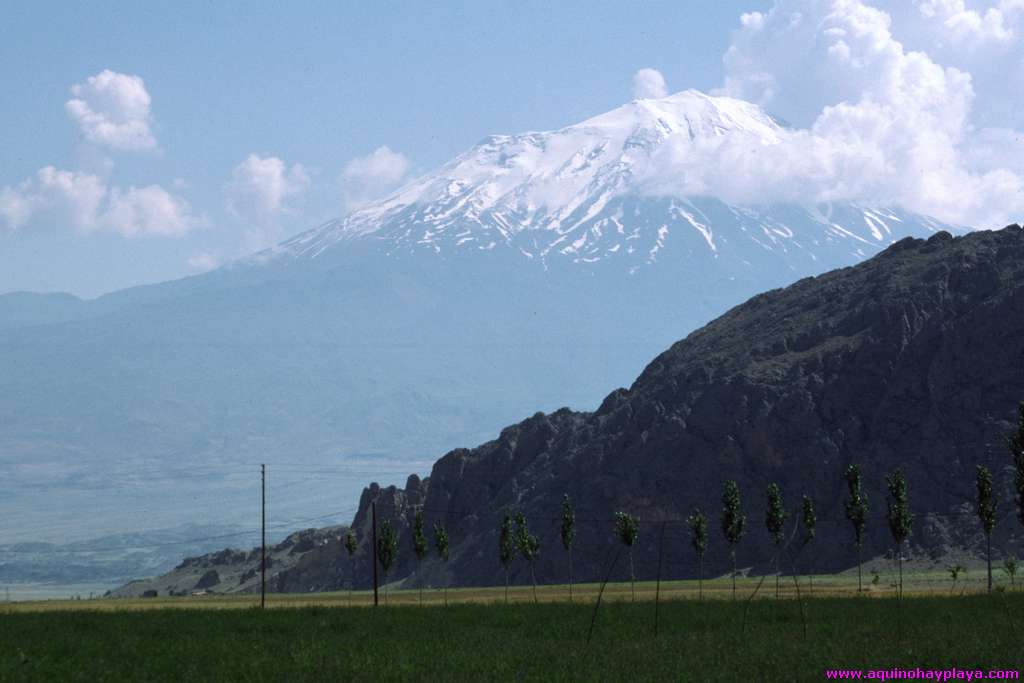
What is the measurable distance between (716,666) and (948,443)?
493 feet

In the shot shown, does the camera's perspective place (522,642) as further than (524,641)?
No

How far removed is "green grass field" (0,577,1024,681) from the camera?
54844 mm

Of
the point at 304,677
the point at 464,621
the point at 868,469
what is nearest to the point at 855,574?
the point at 868,469

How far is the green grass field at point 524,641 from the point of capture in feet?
180

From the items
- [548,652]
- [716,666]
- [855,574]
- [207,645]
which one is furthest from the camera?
[855,574]

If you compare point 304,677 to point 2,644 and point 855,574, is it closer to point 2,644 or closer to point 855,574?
point 2,644

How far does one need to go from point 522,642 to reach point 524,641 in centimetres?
51

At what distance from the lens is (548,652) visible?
6169 cm

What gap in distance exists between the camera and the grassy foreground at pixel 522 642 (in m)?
54.8

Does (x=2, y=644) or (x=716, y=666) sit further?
(x=2, y=644)

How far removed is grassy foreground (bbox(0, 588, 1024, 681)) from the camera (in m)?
54.8

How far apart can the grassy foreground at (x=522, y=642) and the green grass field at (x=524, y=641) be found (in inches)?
4.1

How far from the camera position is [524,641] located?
68.1 meters

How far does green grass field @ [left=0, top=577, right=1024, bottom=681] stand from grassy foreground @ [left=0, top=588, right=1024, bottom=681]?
10 centimetres
